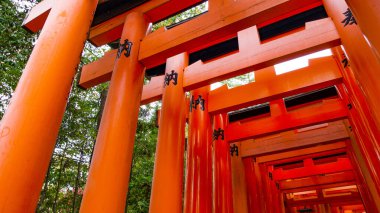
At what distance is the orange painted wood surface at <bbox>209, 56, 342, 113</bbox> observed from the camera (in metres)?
3.56

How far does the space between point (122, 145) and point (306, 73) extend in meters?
2.82

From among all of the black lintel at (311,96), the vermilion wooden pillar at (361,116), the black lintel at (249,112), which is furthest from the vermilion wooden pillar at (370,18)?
the black lintel at (249,112)

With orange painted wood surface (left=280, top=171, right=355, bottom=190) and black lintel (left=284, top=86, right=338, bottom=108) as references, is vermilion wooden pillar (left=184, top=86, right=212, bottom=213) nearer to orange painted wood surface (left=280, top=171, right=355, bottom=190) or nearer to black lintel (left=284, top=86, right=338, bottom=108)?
black lintel (left=284, top=86, right=338, bottom=108)

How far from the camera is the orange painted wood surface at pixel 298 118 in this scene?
4297 mm

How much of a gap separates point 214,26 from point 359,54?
4.88 feet

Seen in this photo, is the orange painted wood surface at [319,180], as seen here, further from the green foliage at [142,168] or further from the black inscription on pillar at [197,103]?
the black inscription on pillar at [197,103]

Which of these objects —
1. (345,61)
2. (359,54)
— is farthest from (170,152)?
(345,61)

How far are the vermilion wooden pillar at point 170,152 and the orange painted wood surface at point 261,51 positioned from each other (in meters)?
0.26

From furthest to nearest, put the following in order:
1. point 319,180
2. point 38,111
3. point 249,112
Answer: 1. point 319,180
2. point 249,112
3. point 38,111

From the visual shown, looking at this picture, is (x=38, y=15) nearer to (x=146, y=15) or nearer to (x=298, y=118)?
(x=146, y=15)

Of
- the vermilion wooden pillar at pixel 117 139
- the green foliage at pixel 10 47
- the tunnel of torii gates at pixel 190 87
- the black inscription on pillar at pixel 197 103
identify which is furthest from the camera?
the green foliage at pixel 10 47

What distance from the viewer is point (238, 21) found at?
260cm

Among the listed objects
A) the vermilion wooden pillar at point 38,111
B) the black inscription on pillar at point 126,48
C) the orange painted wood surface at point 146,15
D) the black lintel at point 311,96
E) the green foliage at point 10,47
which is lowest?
the vermilion wooden pillar at point 38,111

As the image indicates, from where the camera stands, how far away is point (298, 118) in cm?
442
